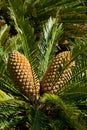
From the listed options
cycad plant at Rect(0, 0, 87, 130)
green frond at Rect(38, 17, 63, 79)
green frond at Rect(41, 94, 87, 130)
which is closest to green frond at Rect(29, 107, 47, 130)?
cycad plant at Rect(0, 0, 87, 130)

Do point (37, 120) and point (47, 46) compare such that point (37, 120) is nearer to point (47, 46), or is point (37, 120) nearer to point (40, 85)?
point (40, 85)

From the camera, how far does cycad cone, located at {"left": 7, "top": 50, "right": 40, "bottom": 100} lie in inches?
177

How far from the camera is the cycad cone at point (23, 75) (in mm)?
4496

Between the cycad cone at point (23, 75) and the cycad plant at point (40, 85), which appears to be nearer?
the cycad plant at point (40, 85)

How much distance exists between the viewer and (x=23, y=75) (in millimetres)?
4520

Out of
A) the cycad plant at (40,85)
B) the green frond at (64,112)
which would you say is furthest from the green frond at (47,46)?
the green frond at (64,112)

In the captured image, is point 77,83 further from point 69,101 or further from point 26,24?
point 26,24

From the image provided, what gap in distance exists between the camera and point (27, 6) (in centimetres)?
751

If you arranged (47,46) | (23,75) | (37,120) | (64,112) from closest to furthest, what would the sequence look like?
(37,120), (64,112), (23,75), (47,46)

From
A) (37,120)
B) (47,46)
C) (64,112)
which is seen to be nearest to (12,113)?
(37,120)

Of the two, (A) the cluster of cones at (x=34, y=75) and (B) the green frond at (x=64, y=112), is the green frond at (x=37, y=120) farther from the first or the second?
(A) the cluster of cones at (x=34, y=75)

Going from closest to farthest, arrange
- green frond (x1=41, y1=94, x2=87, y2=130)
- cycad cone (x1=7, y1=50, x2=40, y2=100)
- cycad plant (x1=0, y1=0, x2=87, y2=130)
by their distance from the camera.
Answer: green frond (x1=41, y1=94, x2=87, y2=130), cycad plant (x1=0, y1=0, x2=87, y2=130), cycad cone (x1=7, y1=50, x2=40, y2=100)

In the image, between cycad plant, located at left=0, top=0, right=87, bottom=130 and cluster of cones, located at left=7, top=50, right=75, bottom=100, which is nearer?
cycad plant, located at left=0, top=0, right=87, bottom=130

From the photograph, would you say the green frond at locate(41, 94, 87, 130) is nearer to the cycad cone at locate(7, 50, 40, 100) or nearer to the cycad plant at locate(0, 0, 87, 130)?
the cycad plant at locate(0, 0, 87, 130)
